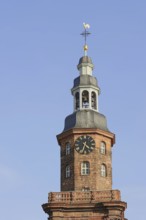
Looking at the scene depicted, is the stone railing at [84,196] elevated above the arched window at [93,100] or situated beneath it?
situated beneath

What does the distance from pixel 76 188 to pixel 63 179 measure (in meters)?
2.14

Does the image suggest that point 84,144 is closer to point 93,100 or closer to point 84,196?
point 93,100

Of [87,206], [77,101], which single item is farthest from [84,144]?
[87,206]

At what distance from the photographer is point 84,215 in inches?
2562

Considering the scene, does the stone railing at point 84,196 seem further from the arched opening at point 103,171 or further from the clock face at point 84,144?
the clock face at point 84,144

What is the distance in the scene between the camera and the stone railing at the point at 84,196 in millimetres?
65250

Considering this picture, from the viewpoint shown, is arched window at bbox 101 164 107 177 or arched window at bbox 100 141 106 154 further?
arched window at bbox 100 141 106 154

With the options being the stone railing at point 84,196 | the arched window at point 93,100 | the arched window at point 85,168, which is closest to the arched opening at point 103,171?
the arched window at point 85,168

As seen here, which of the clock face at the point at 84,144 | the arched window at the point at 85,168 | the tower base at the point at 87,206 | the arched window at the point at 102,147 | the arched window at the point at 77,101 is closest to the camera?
the tower base at the point at 87,206

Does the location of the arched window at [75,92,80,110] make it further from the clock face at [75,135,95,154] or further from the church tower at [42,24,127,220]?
the clock face at [75,135,95,154]

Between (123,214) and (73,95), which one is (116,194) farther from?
(73,95)

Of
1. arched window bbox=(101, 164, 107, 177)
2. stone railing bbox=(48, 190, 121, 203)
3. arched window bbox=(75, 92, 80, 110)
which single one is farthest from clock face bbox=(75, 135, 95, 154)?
stone railing bbox=(48, 190, 121, 203)

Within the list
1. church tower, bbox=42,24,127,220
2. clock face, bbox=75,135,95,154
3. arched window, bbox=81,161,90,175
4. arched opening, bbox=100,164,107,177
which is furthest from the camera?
clock face, bbox=75,135,95,154

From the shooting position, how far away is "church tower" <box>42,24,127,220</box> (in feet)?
213
